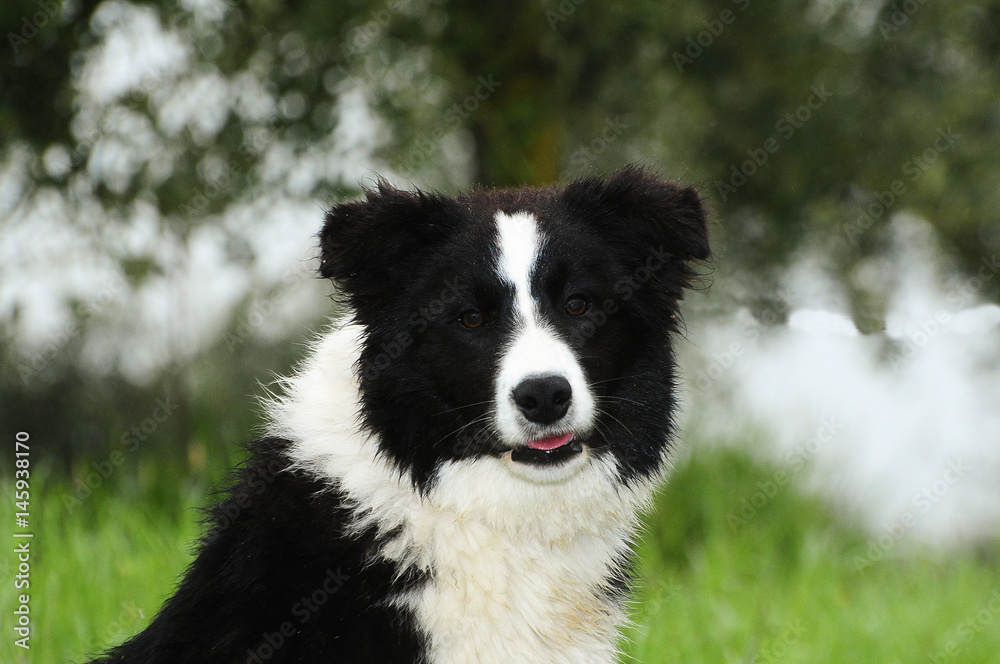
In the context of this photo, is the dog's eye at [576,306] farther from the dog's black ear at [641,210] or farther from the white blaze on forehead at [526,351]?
the dog's black ear at [641,210]

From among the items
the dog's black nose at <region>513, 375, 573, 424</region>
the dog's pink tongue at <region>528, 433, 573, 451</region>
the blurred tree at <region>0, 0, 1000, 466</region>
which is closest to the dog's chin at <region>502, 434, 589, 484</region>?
the dog's pink tongue at <region>528, 433, 573, 451</region>

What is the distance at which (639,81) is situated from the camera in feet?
27.1

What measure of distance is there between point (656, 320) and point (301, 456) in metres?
1.49

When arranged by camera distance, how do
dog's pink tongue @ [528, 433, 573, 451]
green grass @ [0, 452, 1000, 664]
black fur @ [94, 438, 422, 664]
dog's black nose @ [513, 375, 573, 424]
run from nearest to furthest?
black fur @ [94, 438, 422, 664], dog's black nose @ [513, 375, 573, 424], dog's pink tongue @ [528, 433, 573, 451], green grass @ [0, 452, 1000, 664]

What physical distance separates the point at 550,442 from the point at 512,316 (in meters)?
0.48

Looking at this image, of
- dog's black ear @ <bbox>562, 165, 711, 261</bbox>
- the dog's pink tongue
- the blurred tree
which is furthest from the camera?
the blurred tree

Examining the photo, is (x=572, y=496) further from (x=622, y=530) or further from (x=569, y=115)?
(x=569, y=115)

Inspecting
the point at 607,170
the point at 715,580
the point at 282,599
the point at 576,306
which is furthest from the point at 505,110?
the point at 282,599

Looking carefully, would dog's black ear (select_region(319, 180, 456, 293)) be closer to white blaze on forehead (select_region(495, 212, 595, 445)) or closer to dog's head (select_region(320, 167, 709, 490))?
A: dog's head (select_region(320, 167, 709, 490))

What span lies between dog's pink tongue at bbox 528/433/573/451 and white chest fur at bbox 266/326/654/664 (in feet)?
0.58

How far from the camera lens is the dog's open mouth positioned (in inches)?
130

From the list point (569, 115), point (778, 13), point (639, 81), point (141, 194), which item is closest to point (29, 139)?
point (141, 194)

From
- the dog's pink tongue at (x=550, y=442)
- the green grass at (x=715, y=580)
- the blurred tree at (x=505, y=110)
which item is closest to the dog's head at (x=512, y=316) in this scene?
the dog's pink tongue at (x=550, y=442)

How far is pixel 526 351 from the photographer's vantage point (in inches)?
126
